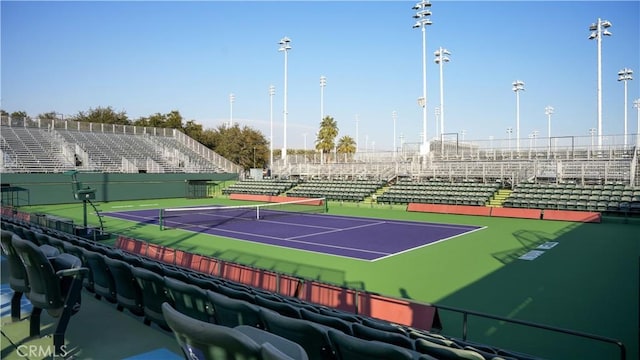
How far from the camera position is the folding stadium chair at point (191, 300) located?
486 cm

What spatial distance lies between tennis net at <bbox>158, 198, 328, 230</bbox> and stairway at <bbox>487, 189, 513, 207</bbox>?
487 inches

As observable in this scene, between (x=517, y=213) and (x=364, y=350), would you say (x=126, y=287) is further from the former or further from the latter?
(x=517, y=213)

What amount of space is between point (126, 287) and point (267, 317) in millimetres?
3412

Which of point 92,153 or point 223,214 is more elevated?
point 92,153

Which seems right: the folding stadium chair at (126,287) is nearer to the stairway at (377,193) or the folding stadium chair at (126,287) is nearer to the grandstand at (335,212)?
the grandstand at (335,212)

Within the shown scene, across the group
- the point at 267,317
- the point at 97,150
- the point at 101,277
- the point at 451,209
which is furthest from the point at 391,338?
the point at 97,150

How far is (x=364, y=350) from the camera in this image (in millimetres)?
3504

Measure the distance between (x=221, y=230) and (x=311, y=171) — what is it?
1043 inches

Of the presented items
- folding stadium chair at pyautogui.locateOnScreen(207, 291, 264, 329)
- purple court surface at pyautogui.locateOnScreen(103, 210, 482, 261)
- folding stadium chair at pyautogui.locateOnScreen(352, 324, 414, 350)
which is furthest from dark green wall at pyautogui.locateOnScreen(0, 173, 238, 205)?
folding stadium chair at pyautogui.locateOnScreen(352, 324, 414, 350)

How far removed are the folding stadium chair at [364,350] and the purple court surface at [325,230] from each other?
1254 cm

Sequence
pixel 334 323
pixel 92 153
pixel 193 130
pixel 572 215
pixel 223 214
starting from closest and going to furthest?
pixel 334 323
pixel 572 215
pixel 223 214
pixel 92 153
pixel 193 130

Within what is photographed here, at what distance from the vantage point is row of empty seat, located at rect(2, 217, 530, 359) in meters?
3.82

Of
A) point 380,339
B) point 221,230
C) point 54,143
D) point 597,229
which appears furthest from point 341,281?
point 54,143

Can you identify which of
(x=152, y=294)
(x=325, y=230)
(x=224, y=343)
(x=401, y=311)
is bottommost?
(x=325, y=230)
